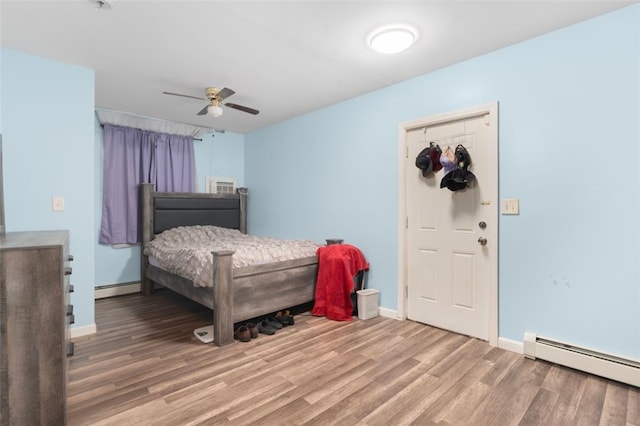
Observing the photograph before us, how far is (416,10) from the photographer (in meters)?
2.10

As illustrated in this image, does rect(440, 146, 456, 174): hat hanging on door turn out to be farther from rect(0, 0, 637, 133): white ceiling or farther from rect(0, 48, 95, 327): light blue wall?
rect(0, 48, 95, 327): light blue wall

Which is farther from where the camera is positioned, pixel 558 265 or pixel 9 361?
pixel 558 265

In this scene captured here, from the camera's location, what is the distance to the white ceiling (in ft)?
6.86

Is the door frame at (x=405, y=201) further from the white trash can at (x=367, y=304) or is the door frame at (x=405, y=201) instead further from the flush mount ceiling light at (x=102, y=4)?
the flush mount ceiling light at (x=102, y=4)

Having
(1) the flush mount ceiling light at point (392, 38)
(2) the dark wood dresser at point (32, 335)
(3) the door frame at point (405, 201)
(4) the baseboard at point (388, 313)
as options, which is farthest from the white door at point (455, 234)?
(2) the dark wood dresser at point (32, 335)

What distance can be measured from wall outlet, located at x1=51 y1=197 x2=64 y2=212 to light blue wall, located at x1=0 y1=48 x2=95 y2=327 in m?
0.03

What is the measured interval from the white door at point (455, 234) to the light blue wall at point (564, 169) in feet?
→ 0.33

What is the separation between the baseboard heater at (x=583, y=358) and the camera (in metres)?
2.04

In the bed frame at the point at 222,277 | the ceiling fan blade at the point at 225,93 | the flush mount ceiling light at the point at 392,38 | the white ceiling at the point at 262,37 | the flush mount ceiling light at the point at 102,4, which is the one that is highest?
the white ceiling at the point at 262,37

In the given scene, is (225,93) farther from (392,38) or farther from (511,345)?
(511,345)

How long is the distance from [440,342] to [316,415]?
1458mm

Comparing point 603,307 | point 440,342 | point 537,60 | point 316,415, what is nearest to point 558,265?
point 603,307

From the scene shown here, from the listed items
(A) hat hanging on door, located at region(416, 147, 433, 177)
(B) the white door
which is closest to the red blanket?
(B) the white door

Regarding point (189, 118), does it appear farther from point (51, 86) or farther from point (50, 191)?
point (50, 191)
